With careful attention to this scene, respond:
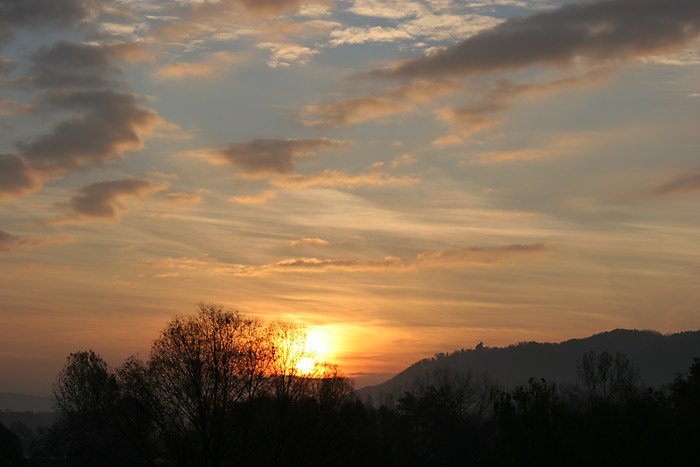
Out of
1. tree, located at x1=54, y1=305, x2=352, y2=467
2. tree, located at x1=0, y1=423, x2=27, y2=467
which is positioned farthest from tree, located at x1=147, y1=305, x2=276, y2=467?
tree, located at x1=0, y1=423, x2=27, y2=467

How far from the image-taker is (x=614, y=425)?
232 feet

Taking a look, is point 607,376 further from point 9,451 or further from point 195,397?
point 9,451

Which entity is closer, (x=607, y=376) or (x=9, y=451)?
(x=9, y=451)

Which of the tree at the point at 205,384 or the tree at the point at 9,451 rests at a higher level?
the tree at the point at 205,384

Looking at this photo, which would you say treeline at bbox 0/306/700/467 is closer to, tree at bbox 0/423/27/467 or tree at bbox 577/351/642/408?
tree at bbox 0/423/27/467

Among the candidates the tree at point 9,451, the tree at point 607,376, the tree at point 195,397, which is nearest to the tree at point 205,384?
the tree at point 195,397

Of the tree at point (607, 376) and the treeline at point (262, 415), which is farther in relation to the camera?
the tree at point (607, 376)

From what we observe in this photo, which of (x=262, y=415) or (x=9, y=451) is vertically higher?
(x=262, y=415)

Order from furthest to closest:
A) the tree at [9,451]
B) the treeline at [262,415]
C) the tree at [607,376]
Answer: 1. the tree at [607,376]
2. the tree at [9,451]
3. the treeline at [262,415]

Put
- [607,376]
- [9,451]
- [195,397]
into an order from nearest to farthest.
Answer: [195,397], [9,451], [607,376]

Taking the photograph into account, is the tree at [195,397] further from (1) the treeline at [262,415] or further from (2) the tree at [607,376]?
(2) the tree at [607,376]

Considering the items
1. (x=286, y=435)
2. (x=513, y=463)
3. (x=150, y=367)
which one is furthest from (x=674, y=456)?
(x=150, y=367)

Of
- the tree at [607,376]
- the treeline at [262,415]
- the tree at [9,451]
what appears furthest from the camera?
the tree at [607,376]

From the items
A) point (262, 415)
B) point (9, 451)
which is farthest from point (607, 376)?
point (9, 451)
